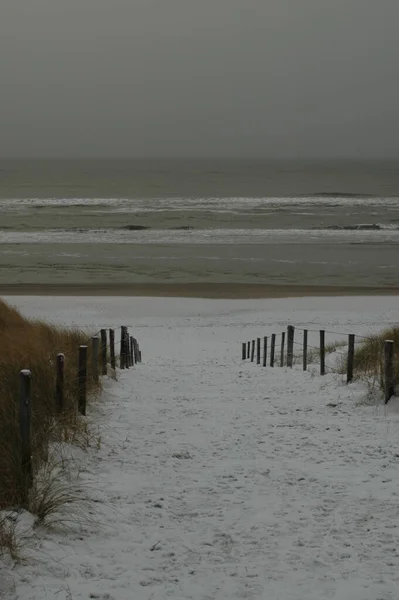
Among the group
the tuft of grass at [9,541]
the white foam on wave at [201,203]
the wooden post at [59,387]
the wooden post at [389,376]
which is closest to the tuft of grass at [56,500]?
the tuft of grass at [9,541]

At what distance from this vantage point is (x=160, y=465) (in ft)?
20.9

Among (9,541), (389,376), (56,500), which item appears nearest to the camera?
(9,541)

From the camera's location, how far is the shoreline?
36281mm

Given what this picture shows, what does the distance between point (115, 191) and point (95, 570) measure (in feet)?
373

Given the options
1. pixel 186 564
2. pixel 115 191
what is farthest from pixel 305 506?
pixel 115 191

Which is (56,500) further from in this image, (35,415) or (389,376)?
(389,376)

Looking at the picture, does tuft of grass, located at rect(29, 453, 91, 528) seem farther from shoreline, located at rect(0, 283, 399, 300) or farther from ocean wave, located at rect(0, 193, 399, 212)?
ocean wave, located at rect(0, 193, 399, 212)

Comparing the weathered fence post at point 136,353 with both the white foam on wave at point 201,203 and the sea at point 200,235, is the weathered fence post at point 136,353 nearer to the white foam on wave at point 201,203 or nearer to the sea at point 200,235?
the sea at point 200,235

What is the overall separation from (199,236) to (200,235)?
0.77 m

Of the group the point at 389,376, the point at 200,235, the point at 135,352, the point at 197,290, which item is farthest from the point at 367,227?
the point at 389,376

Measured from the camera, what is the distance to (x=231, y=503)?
551 cm

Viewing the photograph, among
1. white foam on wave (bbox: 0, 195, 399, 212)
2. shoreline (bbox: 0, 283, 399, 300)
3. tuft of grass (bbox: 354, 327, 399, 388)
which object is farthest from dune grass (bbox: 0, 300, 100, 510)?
white foam on wave (bbox: 0, 195, 399, 212)

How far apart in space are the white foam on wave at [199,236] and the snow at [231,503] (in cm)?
4739

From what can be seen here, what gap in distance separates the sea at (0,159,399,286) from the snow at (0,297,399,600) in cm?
3161
